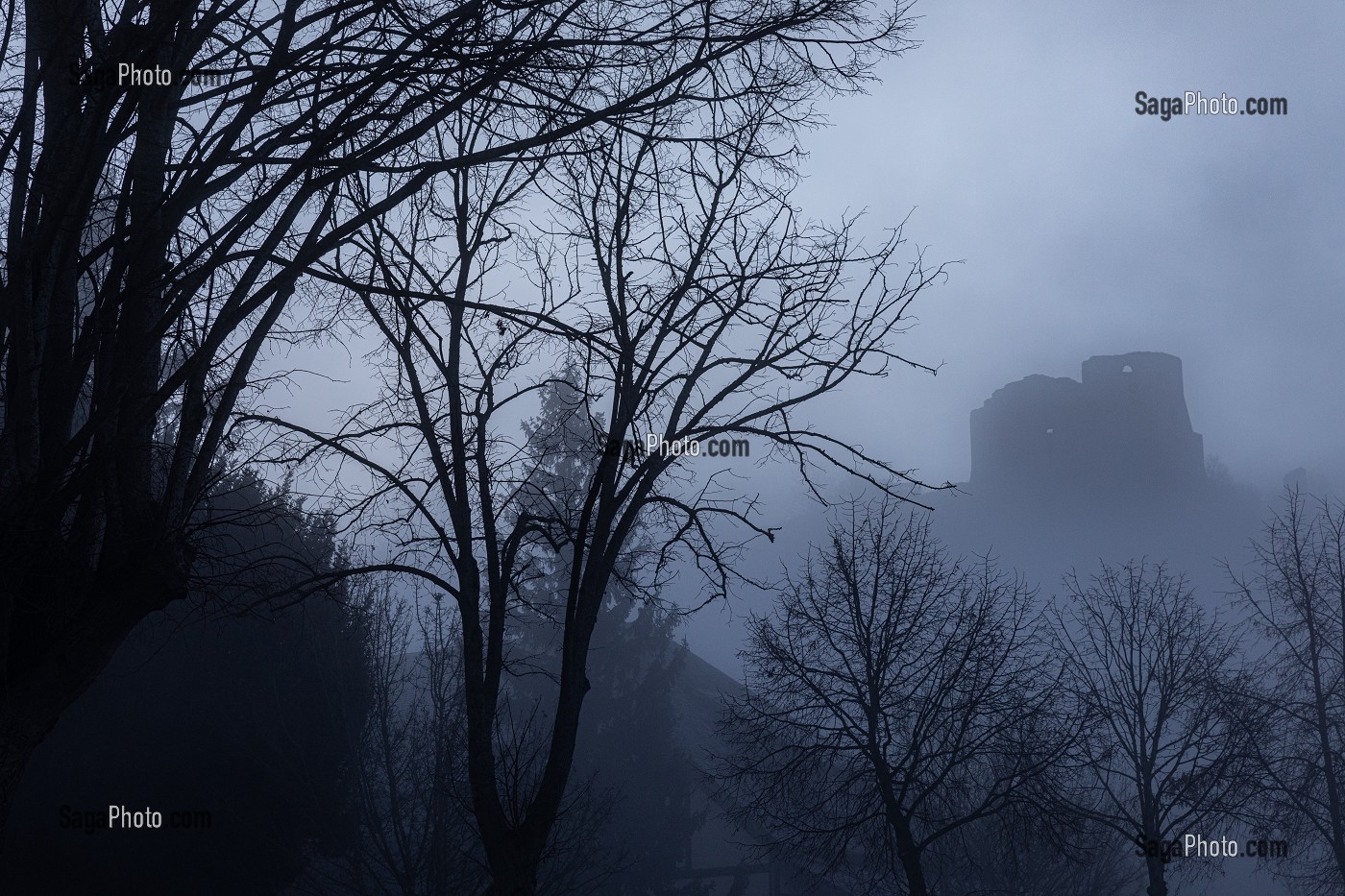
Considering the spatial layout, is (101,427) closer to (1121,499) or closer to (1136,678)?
(1136,678)

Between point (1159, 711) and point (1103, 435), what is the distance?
11097 centimetres

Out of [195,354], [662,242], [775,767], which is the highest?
[662,242]

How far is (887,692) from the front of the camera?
13.2m

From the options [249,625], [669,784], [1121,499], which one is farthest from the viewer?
[1121,499]

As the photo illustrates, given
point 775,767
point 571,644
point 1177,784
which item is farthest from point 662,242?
point 1177,784

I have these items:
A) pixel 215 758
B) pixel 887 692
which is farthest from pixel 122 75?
pixel 215 758

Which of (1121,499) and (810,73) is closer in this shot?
(810,73)

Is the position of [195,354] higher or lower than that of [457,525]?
higher

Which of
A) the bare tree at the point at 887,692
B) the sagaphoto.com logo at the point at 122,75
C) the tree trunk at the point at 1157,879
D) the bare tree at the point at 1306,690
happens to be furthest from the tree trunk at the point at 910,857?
the sagaphoto.com logo at the point at 122,75

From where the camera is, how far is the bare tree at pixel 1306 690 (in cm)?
1505

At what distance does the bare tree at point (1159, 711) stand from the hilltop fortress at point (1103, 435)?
10816 cm

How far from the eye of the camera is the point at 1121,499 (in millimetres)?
117125

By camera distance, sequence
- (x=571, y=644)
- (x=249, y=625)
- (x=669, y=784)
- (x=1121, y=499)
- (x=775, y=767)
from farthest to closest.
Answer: (x=1121, y=499)
(x=669, y=784)
(x=249, y=625)
(x=775, y=767)
(x=571, y=644)

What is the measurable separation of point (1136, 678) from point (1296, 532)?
157 inches
